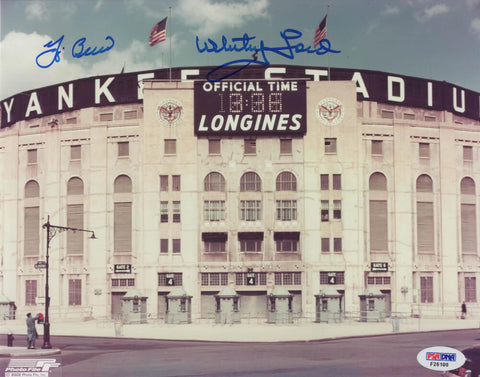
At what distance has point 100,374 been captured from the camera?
30.8 m

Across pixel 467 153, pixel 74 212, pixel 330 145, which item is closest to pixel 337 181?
pixel 330 145

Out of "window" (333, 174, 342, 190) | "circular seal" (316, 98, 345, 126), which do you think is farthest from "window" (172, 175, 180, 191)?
"window" (333, 174, 342, 190)

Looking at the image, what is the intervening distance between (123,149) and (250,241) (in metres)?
16.9

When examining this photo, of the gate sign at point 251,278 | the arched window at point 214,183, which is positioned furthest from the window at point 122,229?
the gate sign at point 251,278

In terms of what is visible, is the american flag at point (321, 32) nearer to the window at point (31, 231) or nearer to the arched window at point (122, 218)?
the arched window at point (122, 218)

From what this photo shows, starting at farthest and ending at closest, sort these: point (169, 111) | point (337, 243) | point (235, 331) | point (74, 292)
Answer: point (337, 243), point (169, 111), point (74, 292), point (235, 331)

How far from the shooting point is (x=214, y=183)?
258ft

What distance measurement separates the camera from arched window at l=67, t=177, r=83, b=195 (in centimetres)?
7588

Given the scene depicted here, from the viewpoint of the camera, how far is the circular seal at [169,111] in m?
77.1

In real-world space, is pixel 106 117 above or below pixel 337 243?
above

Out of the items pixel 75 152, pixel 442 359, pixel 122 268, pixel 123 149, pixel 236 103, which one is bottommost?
pixel 122 268

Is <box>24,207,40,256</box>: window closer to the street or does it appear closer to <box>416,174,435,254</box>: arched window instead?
the street
